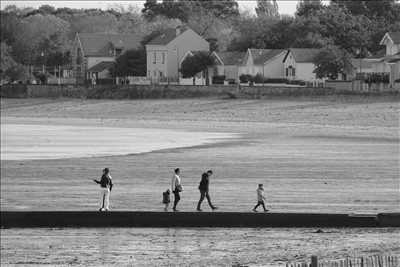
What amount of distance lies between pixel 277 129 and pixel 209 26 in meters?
76.7

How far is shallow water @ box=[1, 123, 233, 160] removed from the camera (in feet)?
144

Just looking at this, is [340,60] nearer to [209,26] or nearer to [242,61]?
[242,61]

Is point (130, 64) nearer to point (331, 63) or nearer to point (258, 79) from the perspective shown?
point (258, 79)

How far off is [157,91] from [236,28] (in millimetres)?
50837

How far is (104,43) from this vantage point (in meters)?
117

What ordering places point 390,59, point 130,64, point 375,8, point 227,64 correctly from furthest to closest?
point 375,8
point 130,64
point 227,64
point 390,59

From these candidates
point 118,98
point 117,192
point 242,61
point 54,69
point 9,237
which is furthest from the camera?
point 54,69

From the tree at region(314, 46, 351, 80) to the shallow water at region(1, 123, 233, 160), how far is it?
26.0 m

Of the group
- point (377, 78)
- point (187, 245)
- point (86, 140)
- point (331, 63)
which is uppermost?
point (331, 63)

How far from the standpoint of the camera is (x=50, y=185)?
32.7 metres

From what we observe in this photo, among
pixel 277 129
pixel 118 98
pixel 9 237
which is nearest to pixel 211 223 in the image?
pixel 9 237

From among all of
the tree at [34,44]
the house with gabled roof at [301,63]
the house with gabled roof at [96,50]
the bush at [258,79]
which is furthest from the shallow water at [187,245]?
the tree at [34,44]

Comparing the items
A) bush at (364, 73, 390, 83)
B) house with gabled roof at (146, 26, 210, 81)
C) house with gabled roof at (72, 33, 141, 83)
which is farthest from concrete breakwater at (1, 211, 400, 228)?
house with gabled roof at (72, 33, 141, 83)

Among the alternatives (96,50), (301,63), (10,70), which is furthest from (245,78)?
(10,70)
